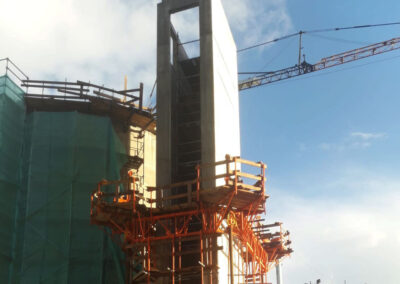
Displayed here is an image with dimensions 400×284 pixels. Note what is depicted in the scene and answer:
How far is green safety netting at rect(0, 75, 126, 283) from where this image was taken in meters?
41.6

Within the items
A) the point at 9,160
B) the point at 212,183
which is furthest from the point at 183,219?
the point at 9,160

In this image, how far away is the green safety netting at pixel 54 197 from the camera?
1639 inches

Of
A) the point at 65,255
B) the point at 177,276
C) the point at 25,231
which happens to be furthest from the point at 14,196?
the point at 177,276

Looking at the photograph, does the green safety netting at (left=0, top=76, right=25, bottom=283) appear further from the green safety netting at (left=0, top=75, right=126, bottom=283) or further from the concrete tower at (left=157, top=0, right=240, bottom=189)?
the concrete tower at (left=157, top=0, right=240, bottom=189)

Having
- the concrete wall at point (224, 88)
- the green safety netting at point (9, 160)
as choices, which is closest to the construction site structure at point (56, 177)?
the green safety netting at point (9, 160)

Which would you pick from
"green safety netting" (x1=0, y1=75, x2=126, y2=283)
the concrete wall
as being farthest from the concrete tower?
"green safety netting" (x1=0, y1=75, x2=126, y2=283)

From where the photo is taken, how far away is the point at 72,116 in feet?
152

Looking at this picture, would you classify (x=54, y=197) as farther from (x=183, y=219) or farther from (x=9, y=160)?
(x=183, y=219)

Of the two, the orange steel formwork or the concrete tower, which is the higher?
the concrete tower

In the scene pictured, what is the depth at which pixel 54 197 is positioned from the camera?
43438 millimetres

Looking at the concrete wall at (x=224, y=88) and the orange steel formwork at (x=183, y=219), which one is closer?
the orange steel formwork at (x=183, y=219)

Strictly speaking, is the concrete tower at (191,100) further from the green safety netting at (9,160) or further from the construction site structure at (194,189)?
the green safety netting at (9,160)

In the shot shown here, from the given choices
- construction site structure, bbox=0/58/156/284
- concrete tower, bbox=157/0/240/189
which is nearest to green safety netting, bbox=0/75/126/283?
construction site structure, bbox=0/58/156/284

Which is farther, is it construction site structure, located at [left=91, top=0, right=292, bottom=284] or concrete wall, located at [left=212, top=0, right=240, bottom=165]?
concrete wall, located at [left=212, top=0, right=240, bottom=165]
